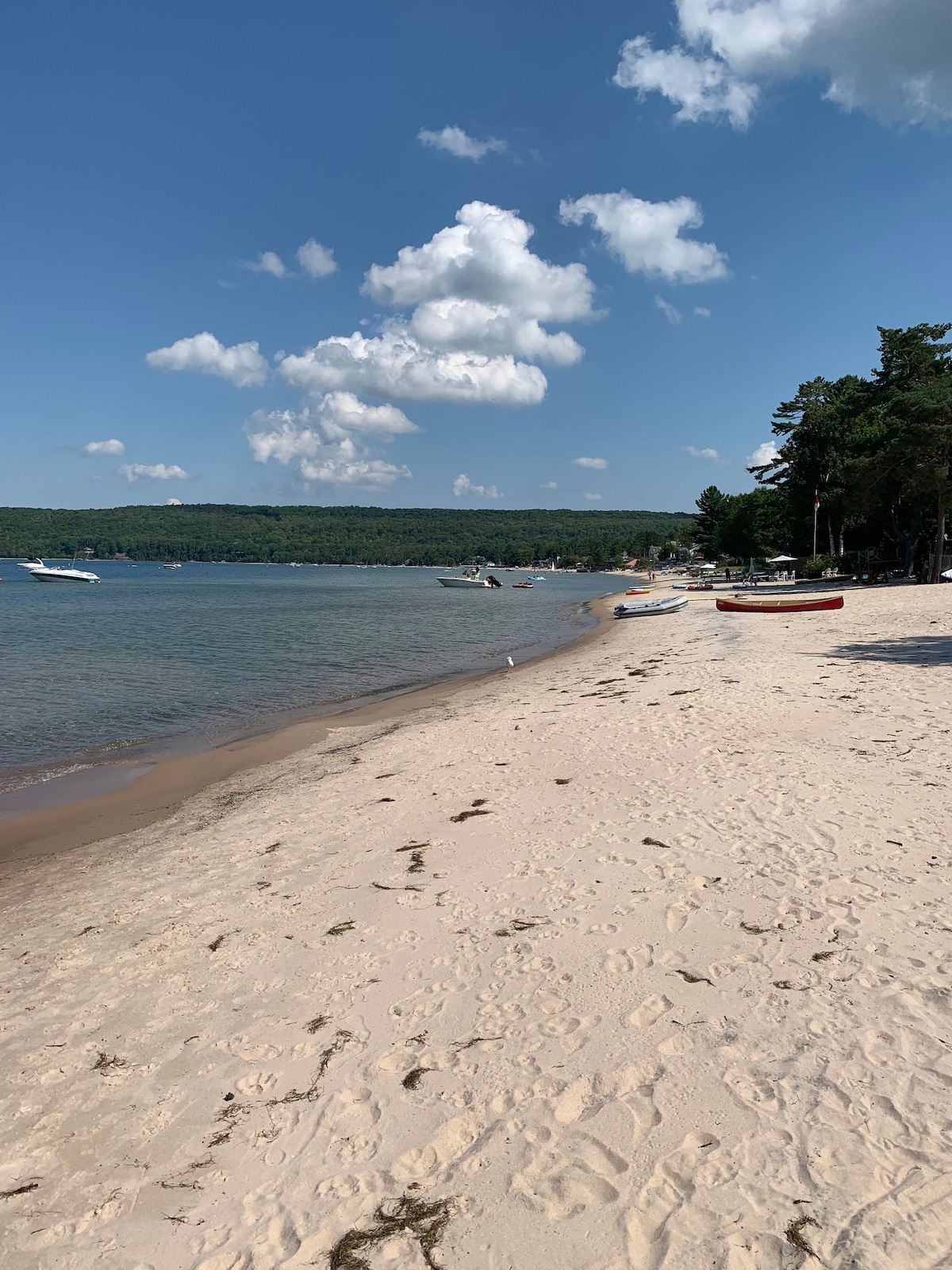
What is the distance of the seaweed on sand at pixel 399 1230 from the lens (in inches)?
115

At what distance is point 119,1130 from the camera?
3.83 m

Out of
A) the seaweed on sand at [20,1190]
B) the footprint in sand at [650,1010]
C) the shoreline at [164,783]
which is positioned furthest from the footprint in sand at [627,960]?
the shoreline at [164,783]

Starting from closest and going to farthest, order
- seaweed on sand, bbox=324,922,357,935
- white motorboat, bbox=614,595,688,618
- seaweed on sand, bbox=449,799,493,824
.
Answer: seaweed on sand, bbox=324,922,357,935 → seaweed on sand, bbox=449,799,493,824 → white motorboat, bbox=614,595,688,618

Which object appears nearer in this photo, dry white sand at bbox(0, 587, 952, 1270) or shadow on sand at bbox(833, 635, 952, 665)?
dry white sand at bbox(0, 587, 952, 1270)

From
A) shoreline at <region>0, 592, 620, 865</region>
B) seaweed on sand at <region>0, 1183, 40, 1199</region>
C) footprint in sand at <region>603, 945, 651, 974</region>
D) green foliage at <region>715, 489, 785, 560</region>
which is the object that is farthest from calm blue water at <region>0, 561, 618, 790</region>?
green foliage at <region>715, 489, 785, 560</region>

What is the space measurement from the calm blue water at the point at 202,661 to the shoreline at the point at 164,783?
1.04 m

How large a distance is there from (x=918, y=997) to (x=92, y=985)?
5411mm

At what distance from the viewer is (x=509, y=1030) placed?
13.9ft

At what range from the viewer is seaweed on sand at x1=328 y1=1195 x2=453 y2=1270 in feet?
9.59

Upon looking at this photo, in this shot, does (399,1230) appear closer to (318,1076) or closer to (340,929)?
(318,1076)

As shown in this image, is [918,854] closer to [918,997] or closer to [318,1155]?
[918,997]

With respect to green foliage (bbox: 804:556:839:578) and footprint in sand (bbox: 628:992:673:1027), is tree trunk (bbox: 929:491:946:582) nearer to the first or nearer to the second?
green foliage (bbox: 804:556:839:578)

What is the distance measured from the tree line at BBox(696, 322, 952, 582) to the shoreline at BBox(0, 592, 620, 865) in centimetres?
2599

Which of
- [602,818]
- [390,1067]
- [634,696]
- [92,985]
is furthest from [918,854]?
[634,696]
